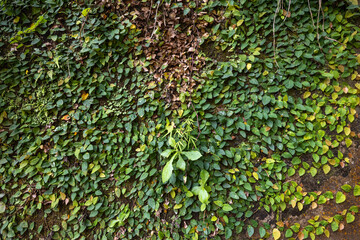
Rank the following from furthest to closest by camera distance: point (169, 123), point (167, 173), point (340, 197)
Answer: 1. point (169, 123)
2. point (340, 197)
3. point (167, 173)

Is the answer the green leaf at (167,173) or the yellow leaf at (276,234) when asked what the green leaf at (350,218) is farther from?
the green leaf at (167,173)

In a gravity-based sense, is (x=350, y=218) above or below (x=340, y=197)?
below

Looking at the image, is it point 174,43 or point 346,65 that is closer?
point 346,65

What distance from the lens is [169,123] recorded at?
229 centimetres

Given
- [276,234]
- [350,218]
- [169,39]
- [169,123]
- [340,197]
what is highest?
[169,39]

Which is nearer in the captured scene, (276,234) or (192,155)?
(192,155)

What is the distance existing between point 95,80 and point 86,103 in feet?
0.93

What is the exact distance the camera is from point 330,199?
2.12 metres

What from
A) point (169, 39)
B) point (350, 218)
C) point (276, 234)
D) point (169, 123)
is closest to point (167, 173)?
point (169, 123)

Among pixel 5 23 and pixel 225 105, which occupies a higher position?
pixel 5 23

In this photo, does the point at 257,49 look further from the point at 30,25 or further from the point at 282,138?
the point at 30,25

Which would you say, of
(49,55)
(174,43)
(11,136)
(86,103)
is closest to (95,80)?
(86,103)

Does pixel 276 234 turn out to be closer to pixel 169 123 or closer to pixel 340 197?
pixel 340 197

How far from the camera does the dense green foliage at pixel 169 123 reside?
2125mm
